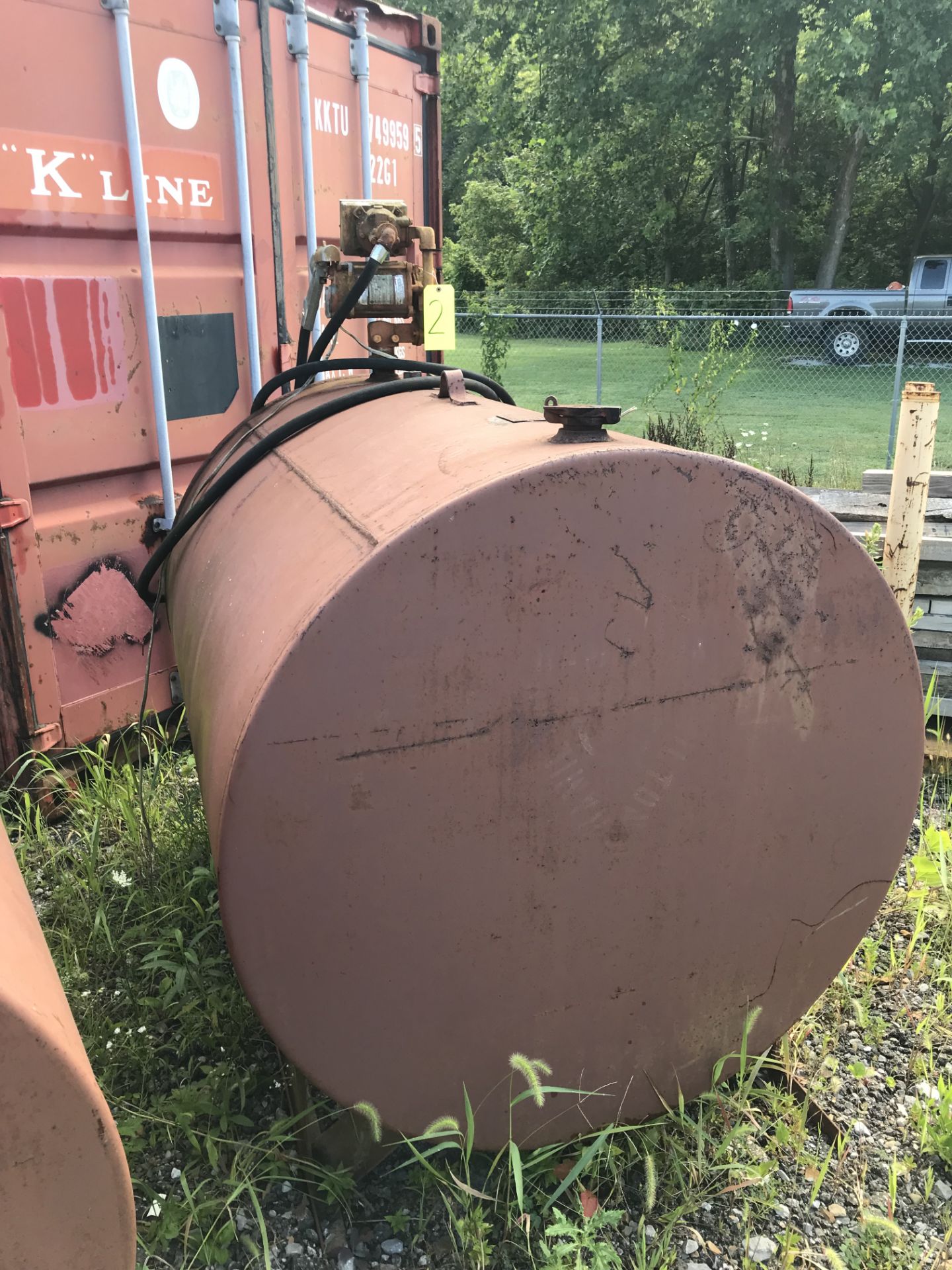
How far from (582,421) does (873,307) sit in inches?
714

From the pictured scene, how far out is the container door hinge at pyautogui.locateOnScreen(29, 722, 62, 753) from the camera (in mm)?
3116

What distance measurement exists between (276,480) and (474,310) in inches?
444

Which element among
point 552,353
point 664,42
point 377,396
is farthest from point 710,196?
point 377,396

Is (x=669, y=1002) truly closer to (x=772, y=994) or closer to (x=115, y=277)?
(x=772, y=994)

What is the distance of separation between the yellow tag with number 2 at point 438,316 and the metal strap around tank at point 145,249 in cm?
99

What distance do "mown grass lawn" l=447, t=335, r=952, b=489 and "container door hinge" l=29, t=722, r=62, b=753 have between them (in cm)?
535

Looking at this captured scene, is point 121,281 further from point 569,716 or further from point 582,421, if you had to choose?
point 569,716

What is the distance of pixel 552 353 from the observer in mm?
21781

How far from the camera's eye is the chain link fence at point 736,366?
371 inches

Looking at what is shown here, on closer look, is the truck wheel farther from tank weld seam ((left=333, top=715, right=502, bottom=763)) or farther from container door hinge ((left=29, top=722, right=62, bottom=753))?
tank weld seam ((left=333, top=715, right=502, bottom=763))

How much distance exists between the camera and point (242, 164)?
344 cm

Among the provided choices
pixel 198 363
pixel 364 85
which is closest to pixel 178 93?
pixel 198 363

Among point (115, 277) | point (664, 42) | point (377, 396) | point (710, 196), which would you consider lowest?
point (377, 396)

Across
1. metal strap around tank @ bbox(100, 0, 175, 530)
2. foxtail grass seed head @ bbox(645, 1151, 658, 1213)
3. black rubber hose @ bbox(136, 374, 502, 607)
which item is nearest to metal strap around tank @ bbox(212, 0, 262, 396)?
metal strap around tank @ bbox(100, 0, 175, 530)
